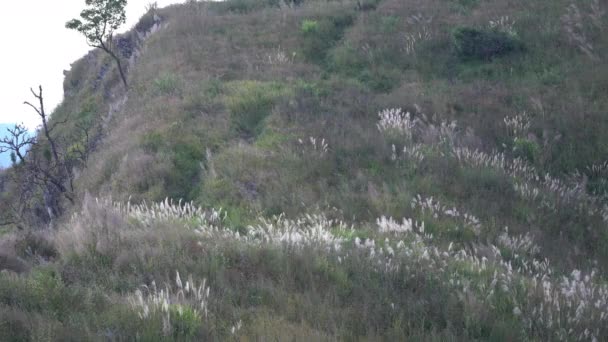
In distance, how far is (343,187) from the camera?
912 centimetres

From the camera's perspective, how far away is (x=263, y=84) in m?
14.5

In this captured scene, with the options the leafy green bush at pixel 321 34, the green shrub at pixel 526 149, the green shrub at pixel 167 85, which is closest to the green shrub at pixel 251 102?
the green shrub at pixel 167 85

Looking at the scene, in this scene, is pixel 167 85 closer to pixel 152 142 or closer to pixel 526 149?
pixel 152 142

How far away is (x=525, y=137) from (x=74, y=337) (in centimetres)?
976

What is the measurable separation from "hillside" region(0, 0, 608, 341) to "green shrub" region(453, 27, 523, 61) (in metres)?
0.06

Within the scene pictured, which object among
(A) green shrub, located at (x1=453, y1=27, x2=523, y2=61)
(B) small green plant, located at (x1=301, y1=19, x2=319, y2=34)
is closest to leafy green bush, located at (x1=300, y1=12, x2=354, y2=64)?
(B) small green plant, located at (x1=301, y1=19, x2=319, y2=34)

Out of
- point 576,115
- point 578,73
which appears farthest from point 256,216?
point 578,73

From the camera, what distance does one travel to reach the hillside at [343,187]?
4805 millimetres

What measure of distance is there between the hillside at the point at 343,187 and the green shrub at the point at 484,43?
6cm

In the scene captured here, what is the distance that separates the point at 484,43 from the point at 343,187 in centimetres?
896

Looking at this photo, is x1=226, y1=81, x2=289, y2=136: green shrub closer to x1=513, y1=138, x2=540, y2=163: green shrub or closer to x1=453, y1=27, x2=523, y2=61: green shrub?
x1=513, y1=138, x2=540, y2=163: green shrub

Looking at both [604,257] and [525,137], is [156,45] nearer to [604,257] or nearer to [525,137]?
[525,137]

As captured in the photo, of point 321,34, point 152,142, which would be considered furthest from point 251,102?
point 321,34

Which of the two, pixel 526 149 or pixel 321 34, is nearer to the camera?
pixel 526 149
